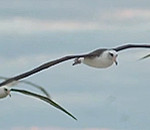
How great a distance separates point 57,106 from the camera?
4.46 m

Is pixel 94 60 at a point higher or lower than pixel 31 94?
higher

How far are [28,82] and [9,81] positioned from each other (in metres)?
1.14

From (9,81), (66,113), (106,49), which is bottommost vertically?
(66,113)

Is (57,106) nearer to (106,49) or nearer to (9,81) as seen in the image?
(9,81)

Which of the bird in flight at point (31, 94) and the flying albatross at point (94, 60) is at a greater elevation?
the flying albatross at point (94, 60)

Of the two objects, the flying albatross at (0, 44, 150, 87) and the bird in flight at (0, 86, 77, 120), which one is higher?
the flying albatross at (0, 44, 150, 87)

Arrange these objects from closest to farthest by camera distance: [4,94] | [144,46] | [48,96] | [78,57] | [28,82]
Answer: [28,82] < [48,96] < [4,94] < [78,57] < [144,46]

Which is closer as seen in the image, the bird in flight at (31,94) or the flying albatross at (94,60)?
the bird in flight at (31,94)

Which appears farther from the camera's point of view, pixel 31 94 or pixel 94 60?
pixel 94 60

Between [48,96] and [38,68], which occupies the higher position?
[38,68]

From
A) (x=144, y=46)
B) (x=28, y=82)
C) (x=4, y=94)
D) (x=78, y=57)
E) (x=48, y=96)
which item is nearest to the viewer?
(x=28, y=82)

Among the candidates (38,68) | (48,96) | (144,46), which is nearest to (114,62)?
(38,68)

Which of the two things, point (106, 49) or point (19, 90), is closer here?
point (19, 90)

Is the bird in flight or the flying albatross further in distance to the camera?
the flying albatross
